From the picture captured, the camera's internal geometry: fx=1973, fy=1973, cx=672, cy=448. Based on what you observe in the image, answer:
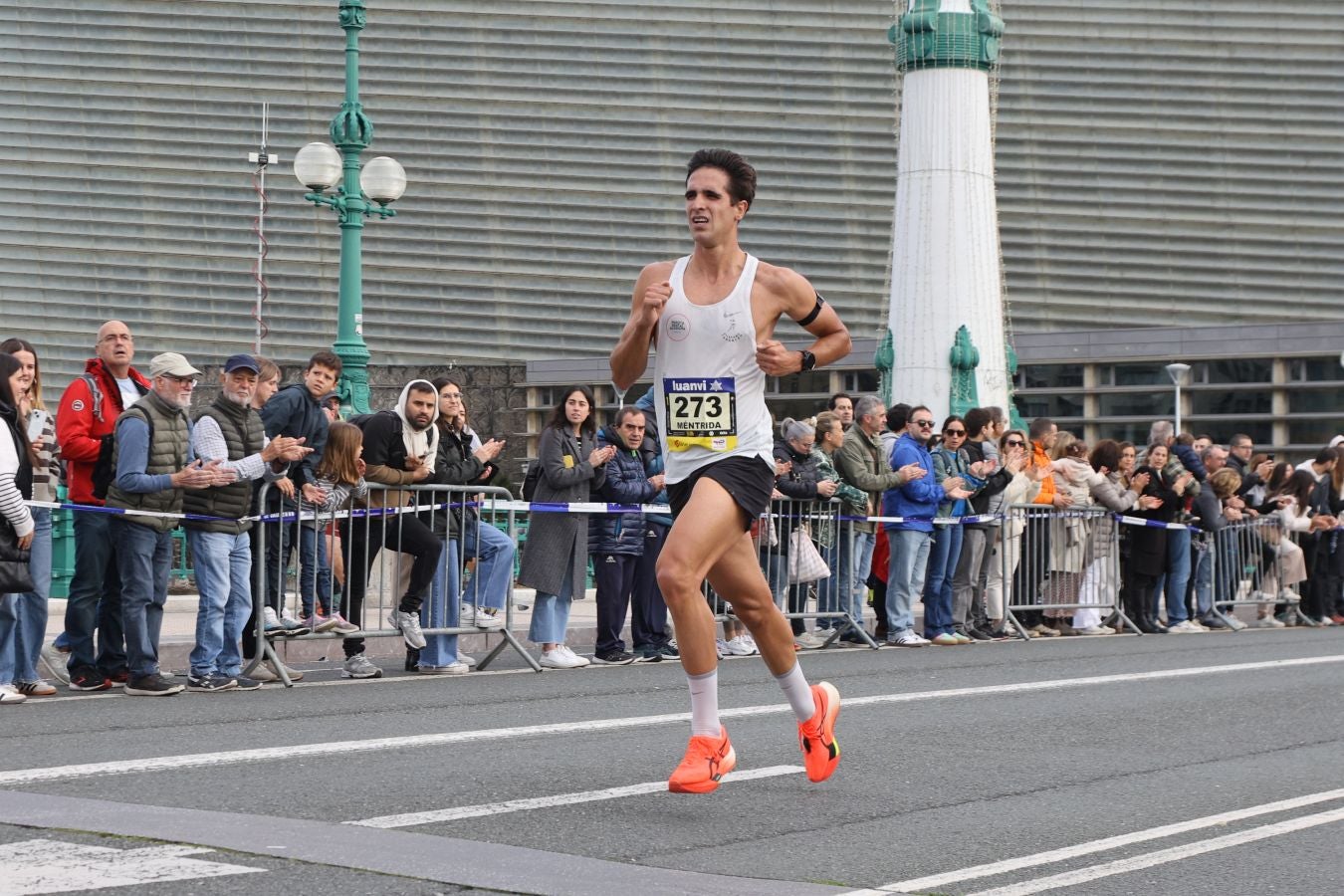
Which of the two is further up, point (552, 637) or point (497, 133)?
point (497, 133)

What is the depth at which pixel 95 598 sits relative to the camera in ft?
35.6

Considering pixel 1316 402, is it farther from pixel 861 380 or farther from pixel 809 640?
pixel 809 640

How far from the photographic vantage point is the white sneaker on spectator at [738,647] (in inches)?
570

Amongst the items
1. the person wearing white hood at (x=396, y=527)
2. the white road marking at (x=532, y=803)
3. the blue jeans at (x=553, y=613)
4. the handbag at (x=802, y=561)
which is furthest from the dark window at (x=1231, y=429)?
the white road marking at (x=532, y=803)

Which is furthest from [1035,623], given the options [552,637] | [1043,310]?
[1043,310]

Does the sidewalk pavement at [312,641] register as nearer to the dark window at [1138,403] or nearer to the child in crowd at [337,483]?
the child in crowd at [337,483]

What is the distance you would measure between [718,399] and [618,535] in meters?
7.09

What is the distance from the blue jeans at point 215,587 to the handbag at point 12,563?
118 cm

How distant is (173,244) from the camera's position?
73.1 meters

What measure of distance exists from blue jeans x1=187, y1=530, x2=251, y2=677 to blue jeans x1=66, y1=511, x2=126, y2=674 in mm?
432

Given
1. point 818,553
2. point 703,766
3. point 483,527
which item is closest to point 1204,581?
point 818,553

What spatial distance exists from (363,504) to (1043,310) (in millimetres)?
54469

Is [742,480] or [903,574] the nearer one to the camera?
[742,480]

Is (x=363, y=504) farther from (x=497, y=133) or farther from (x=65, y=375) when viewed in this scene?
(x=65, y=375)
